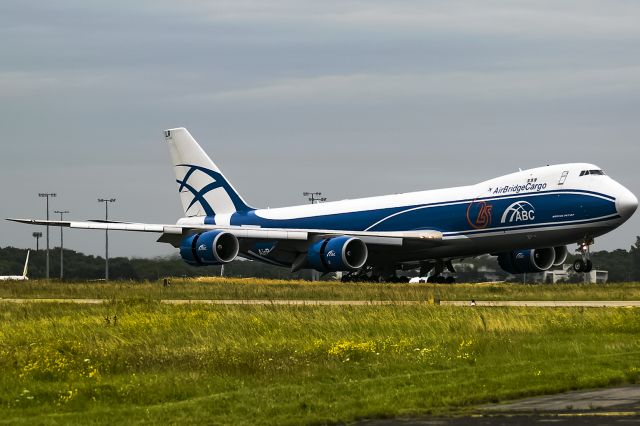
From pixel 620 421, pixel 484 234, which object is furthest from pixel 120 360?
pixel 484 234

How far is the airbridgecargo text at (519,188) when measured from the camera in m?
55.7

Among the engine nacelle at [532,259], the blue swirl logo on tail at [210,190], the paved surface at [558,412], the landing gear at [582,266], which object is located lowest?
the paved surface at [558,412]

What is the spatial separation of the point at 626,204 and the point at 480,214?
286 inches

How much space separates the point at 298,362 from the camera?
22.1m

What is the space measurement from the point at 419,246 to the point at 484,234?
4.34 m

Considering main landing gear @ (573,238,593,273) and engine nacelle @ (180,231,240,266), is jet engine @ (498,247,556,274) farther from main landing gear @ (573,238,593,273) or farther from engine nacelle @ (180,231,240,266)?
engine nacelle @ (180,231,240,266)

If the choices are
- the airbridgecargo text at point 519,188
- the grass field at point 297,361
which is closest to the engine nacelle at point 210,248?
the airbridgecargo text at point 519,188

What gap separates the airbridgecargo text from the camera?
5566 centimetres

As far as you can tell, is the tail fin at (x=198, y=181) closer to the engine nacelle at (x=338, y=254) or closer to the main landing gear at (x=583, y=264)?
the engine nacelle at (x=338, y=254)

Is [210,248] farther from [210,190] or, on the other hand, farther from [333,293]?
[333,293]

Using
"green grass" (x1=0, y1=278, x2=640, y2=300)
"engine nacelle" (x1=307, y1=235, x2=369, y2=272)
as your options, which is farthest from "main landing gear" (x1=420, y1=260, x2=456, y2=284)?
"green grass" (x1=0, y1=278, x2=640, y2=300)

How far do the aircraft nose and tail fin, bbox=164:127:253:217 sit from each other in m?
25.8

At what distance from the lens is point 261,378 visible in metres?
20.5

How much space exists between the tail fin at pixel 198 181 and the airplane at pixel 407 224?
6cm
